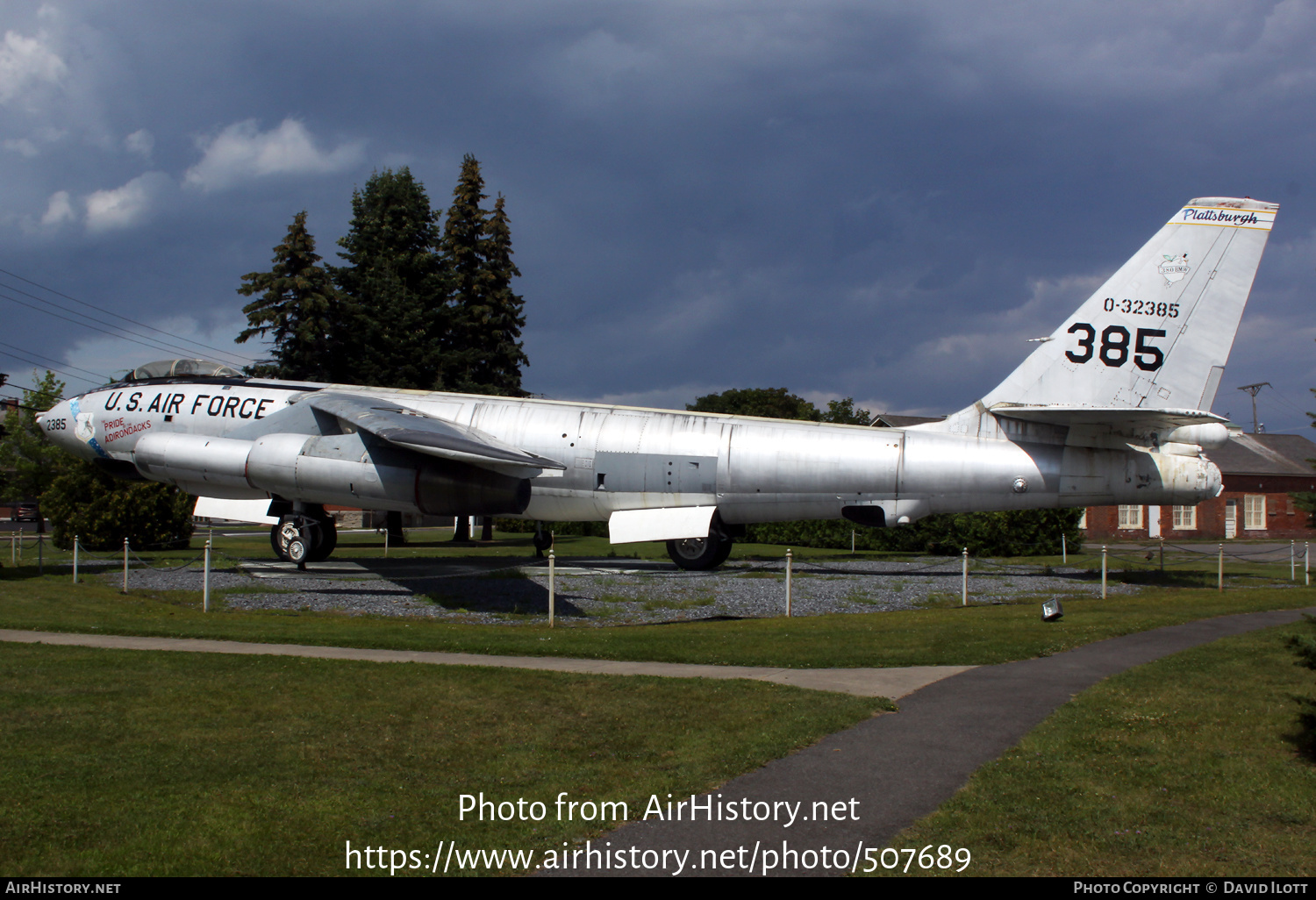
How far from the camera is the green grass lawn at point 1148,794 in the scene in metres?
4.50

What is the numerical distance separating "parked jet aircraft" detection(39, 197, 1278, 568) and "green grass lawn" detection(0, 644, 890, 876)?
6.55m

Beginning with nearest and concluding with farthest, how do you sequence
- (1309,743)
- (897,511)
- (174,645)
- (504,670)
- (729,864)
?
1. (729,864)
2. (1309,743)
3. (504,670)
4. (174,645)
5. (897,511)

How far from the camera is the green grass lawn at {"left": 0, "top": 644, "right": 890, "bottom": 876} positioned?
181 inches

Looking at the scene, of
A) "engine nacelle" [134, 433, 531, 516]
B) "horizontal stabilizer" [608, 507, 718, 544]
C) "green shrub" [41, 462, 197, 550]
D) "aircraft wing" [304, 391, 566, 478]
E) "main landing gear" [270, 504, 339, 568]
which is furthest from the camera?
"green shrub" [41, 462, 197, 550]

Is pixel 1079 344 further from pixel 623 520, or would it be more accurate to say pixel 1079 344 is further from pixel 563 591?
pixel 563 591

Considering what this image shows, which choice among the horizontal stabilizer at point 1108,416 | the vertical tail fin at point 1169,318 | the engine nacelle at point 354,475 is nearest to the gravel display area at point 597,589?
the engine nacelle at point 354,475

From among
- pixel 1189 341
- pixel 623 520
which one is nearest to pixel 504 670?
pixel 623 520

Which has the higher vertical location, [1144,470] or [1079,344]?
[1079,344]

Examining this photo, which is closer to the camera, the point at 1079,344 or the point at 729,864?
the point at 729,864

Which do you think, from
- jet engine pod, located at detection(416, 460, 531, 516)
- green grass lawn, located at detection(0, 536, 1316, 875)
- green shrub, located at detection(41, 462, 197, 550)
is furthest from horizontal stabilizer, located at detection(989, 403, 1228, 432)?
green shrub, located at detection(41, 462, 197, 550)

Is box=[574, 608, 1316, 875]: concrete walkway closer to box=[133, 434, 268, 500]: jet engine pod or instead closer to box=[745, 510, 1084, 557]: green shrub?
box=[133, 434, 268, 500]: jet engine pod

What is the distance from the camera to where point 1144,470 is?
16594 millimetres

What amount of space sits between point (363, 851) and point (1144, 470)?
1647 centimetres

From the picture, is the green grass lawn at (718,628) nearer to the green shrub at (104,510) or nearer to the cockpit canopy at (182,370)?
the cockpit canopy at (182,370)
